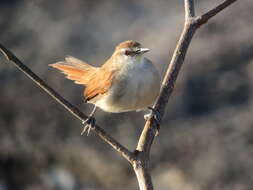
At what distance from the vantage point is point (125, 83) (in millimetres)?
4168

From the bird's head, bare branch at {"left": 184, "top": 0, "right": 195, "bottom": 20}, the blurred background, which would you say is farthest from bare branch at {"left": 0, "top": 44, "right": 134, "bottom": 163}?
the blurred background

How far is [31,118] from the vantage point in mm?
9664

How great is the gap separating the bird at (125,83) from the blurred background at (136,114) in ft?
12.6

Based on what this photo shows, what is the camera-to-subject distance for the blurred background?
26.7ft

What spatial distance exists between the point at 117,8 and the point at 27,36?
1817 mm

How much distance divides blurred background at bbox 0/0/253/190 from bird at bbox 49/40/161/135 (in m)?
3.84

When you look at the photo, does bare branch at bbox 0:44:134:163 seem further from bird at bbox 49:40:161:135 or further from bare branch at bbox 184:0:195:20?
bare branch at bbox 184:0:195:20

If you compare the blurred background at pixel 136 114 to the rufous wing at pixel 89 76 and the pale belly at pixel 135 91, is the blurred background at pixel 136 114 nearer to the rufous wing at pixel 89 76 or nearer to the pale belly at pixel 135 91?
the rufous wing at pixel 89 76

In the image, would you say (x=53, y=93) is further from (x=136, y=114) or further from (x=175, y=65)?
(x=136, y=114)

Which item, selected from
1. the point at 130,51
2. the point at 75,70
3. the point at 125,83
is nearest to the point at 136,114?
the point at 75,70

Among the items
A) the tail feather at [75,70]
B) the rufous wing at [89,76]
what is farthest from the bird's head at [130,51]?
the tail feather at [75,70]

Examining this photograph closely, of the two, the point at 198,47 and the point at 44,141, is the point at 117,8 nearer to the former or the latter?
the point at 198,47

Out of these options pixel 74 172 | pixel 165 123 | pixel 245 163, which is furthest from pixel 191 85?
pixel 74 172

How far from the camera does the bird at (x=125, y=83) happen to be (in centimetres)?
Result: 405
